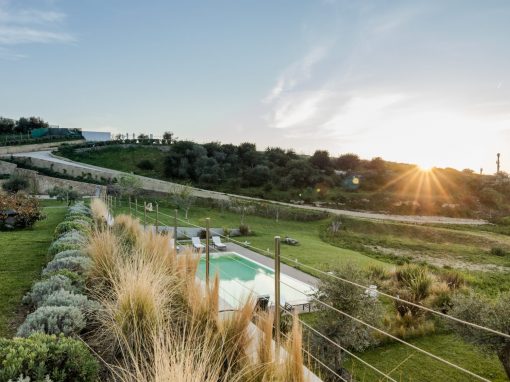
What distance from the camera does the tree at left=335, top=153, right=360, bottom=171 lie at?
48.8 metres

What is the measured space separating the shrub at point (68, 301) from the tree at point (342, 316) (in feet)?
11.7

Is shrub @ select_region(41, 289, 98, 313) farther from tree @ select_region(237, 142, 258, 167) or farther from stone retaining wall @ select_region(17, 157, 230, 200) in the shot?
tree @ select_region(237, 142, 258, 167)

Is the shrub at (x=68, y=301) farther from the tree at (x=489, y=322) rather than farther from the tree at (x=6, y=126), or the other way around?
the tree at (x=6, y=126)

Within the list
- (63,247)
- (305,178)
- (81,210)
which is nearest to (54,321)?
(63,247)

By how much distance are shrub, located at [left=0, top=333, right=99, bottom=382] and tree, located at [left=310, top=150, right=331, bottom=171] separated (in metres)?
44.5

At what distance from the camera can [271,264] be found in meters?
12.4

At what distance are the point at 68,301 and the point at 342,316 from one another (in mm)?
4150

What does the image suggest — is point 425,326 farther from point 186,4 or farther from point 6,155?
point 6,155

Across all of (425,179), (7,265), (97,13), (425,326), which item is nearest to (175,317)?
(7,265)

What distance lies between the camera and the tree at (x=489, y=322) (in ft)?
18.4

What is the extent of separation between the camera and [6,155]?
36.0 meters

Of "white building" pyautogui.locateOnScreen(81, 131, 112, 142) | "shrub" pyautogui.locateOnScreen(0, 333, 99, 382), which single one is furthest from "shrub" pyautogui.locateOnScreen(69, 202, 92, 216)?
"white building" pyautogui.locateOnScreen(81, 131, 112, 142)

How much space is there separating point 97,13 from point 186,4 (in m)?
3.02

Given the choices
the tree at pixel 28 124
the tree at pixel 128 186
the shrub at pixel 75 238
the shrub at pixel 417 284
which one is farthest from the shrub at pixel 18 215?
the tree at pixel 28 124
